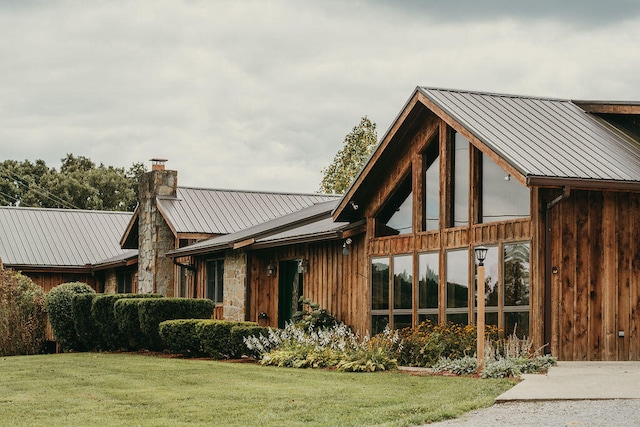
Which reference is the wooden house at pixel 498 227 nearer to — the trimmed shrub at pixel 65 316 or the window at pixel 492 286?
the window at pixel 492 286

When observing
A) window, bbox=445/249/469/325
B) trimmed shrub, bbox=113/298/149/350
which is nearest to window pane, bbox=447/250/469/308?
window, bbox=445/249/469/325

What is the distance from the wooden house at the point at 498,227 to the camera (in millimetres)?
15977

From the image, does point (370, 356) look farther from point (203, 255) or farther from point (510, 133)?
point (203, 255)

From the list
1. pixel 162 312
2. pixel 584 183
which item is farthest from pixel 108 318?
pixel 584 183

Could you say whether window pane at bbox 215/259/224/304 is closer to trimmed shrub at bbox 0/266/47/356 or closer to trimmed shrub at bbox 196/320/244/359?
trimmed shrub at bbox 0/266/47/356

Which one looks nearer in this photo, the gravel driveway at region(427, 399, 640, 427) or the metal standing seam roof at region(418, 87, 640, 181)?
the gravel driveway at region(427, 399, 640, 427)

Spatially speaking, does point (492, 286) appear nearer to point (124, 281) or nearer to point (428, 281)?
point (428, 281)

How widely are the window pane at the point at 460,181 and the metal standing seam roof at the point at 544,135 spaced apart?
2.01ft

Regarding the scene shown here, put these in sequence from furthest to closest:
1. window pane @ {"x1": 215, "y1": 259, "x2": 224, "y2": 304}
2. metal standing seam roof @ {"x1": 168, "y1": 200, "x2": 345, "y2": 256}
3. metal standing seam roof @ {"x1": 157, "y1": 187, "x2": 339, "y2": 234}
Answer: metal standing seam roof @ {"x1": 157, "y1": 187, "x2": 339, "y2": 234} → window pane @ {"x1": 215, "y1": 259, "x2": 224, "y2": 304} → metal standing seam roof @ {"x1": 168, "y1": 200, "x2": 345, "y2": 256}

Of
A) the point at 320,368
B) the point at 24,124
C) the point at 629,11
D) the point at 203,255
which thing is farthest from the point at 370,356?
the point at 24,124

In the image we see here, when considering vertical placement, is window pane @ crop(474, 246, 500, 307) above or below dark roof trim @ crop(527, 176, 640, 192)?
below

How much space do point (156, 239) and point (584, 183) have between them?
1780 centimetres

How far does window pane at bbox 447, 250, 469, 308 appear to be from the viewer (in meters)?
17.7

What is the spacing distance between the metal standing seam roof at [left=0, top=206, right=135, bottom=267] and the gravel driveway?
27103 millimetres
